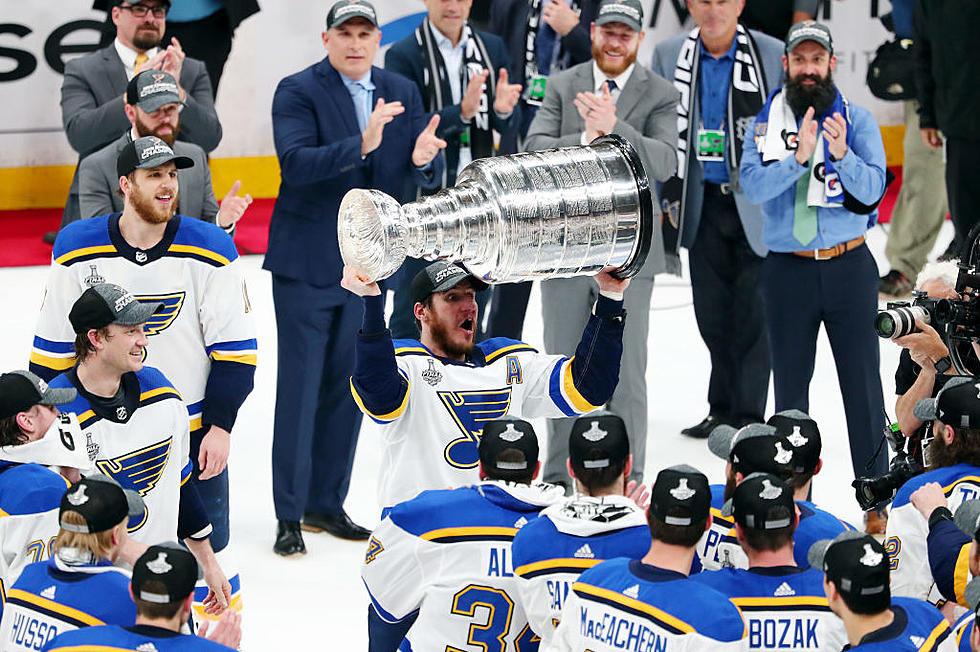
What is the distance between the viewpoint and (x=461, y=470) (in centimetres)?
464

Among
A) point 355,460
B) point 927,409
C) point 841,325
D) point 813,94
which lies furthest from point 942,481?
point 355,460

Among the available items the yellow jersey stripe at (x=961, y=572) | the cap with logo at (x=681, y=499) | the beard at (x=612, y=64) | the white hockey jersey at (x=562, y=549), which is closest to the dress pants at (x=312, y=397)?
the beard at (x=612, y=64)

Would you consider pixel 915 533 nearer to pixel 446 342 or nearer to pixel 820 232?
pixel 446 342

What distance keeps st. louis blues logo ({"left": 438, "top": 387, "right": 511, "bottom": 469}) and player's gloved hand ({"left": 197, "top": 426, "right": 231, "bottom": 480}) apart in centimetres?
98

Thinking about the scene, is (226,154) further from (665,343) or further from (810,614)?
(810,614)

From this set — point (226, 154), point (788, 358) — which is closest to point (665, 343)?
point (788, 358)

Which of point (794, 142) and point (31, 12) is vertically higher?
point (31, 12)

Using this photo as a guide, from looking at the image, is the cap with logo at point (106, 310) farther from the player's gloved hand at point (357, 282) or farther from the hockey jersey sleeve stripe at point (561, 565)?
the hockey jersey sleeve stripe at point (561, 565)

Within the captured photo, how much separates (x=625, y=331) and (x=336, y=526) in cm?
157

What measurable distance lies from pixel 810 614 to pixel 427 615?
1.02 meters

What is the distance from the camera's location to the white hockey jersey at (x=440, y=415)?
4625 millimetres

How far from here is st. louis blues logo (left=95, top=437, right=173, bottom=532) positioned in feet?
14.5

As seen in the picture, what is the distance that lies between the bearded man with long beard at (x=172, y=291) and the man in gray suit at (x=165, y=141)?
0.68 meters

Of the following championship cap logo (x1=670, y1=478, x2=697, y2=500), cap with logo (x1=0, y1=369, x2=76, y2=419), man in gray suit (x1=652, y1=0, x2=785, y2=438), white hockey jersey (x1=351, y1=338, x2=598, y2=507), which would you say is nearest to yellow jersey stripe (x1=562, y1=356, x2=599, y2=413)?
white hockey jersey (x1=351, y1=338, x2=598, y2=507)
